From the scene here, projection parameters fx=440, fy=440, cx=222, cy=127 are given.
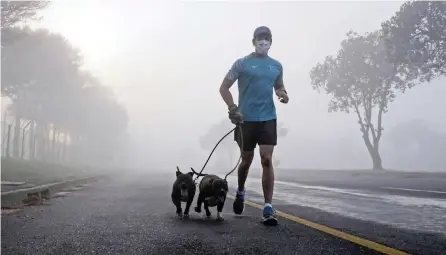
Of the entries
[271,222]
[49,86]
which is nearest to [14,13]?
[49,86]

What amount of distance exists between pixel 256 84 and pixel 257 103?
267 mm

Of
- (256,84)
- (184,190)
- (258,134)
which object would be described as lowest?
(184,190)

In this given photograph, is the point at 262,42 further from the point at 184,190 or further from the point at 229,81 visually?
the point at 184,190

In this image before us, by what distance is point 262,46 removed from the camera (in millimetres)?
5598

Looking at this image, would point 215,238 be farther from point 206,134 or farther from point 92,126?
point 206,134

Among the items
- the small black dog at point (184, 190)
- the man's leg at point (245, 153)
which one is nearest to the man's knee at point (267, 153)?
the man's leg at point (245, 153)

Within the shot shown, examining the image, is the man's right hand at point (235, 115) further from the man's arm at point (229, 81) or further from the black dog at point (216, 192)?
the black dog at point (216, 192)

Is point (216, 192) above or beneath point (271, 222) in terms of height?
above

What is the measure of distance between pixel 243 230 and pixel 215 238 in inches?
22.5

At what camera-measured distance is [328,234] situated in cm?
407

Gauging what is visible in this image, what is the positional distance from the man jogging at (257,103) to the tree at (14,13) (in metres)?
21.1

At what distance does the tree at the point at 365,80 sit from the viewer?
121 feet

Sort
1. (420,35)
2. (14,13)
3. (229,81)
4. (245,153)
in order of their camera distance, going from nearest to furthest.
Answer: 1. (245,153)
2. (229,81)
3. (14,13)
4. (420,35)

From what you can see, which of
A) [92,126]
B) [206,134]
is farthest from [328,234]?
[206,134]
